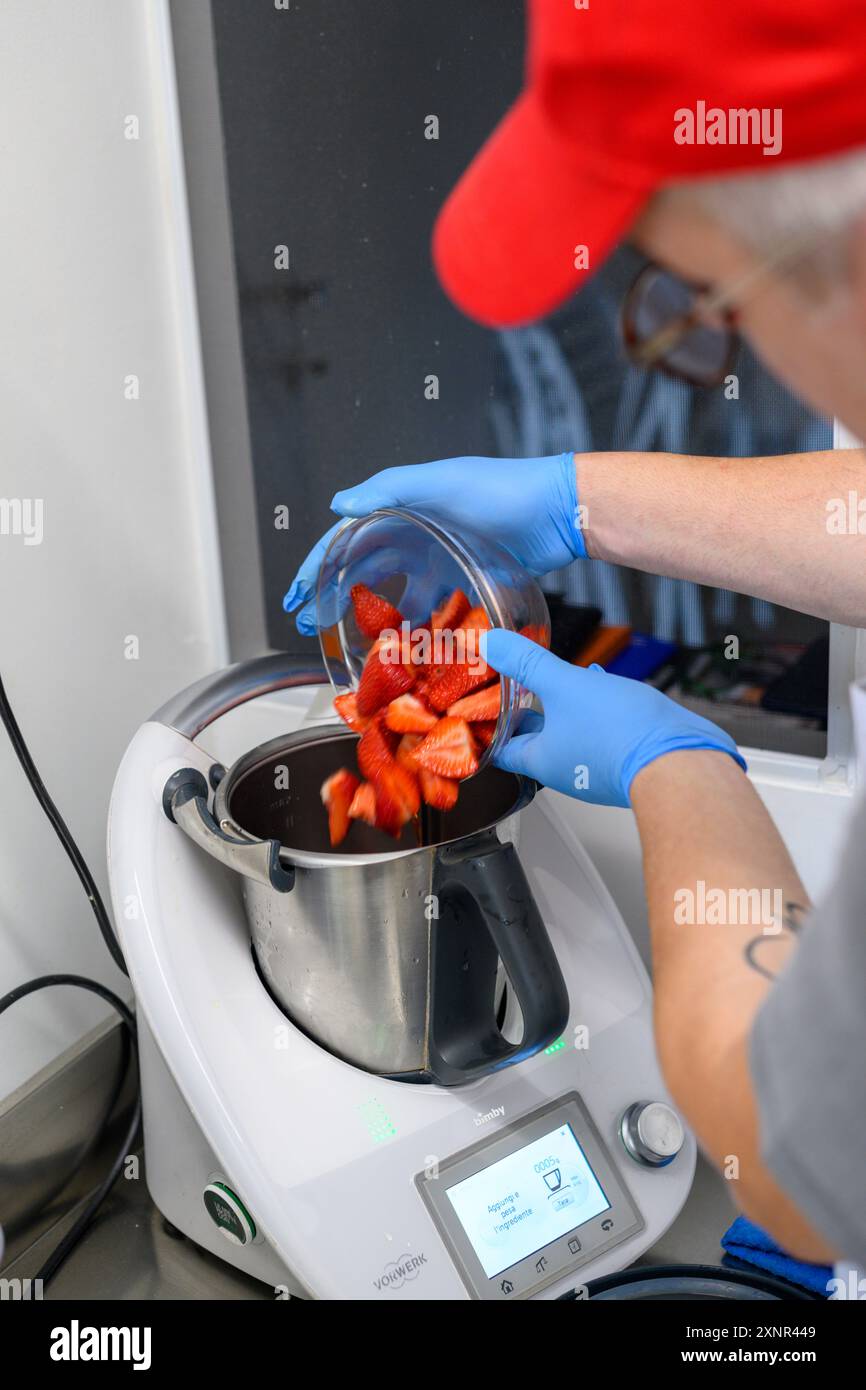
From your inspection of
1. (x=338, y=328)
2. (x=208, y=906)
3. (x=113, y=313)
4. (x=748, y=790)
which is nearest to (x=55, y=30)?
(x=113, y=313)

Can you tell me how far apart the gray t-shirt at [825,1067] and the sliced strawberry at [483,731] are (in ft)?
1.30

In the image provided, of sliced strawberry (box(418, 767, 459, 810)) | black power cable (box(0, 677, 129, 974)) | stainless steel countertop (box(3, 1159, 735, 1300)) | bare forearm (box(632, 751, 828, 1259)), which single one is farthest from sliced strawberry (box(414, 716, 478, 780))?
stainless steel countertop (box(3, 1159, 735, 1300))

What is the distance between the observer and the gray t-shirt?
1.41ft

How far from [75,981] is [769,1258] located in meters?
0.61

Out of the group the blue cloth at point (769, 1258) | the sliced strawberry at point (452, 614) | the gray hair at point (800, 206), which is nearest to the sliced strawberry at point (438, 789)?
the sliced strawberry at point (452, 614)

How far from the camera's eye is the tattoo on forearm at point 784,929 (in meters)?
0.53

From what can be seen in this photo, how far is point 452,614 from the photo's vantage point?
0.87m

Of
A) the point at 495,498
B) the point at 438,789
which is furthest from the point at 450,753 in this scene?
the point at 495,498

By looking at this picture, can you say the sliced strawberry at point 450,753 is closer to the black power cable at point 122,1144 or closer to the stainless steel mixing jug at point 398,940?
the stainless steel mixing jug at point 398,940

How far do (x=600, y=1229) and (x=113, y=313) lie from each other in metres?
0.87

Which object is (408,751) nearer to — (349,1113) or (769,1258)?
(349,1113)

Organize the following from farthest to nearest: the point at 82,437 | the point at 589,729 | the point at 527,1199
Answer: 1. the point at 82,437
2. the point at 527,1199
3. the point at 589,729

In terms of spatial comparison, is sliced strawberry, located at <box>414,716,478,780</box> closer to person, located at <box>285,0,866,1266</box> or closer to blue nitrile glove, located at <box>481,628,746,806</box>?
blue nitrile glove, located at <box>481,628,746,806</box>

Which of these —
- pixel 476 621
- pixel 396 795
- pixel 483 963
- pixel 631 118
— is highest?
pixel 631 118
